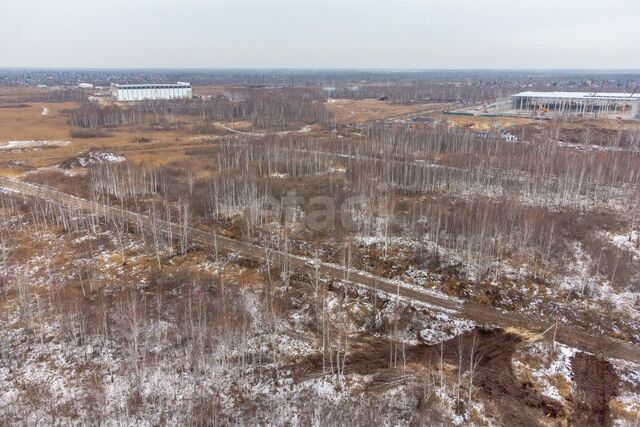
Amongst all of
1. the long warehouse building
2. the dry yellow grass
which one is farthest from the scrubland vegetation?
the long warehouse building

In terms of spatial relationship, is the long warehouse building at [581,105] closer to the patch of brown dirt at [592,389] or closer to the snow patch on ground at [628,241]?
the snow patch on ground at [628,241]

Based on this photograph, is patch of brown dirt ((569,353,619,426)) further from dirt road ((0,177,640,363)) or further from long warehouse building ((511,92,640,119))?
long warehouse building ((511,92,640,119))

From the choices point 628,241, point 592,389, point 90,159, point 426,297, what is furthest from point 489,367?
point 90,159

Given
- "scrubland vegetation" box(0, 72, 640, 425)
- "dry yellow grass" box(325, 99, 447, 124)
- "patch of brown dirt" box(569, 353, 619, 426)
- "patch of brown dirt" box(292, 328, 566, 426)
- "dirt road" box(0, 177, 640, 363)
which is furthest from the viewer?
"dry yellow grass" box(325, 99, 447, 124)

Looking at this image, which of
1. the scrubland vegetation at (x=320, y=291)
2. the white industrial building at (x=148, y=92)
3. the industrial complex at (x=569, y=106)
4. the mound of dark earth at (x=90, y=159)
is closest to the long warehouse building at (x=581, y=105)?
the industrial complex at (x=569, y=106)

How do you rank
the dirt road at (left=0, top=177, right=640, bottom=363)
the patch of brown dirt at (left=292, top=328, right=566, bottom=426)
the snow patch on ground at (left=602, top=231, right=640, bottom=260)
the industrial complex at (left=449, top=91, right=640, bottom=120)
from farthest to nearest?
1. the industrial complex at (left=449, top=91, right=640, bottom=120)
2. the snow patch on ground at (left=602, top=231, right=640, bottom=260)
3. the dirt road at (left=0, top=177, right=640, bottom=363)
4. the patch of brown dirt at (left=292, top=328, right=566, bottom=426)

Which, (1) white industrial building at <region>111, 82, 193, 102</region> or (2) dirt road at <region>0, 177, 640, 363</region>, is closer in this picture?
(2) dirt road at <region>0, 177, 640, 363</region>

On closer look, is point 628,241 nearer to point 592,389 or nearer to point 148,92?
point 592,389
